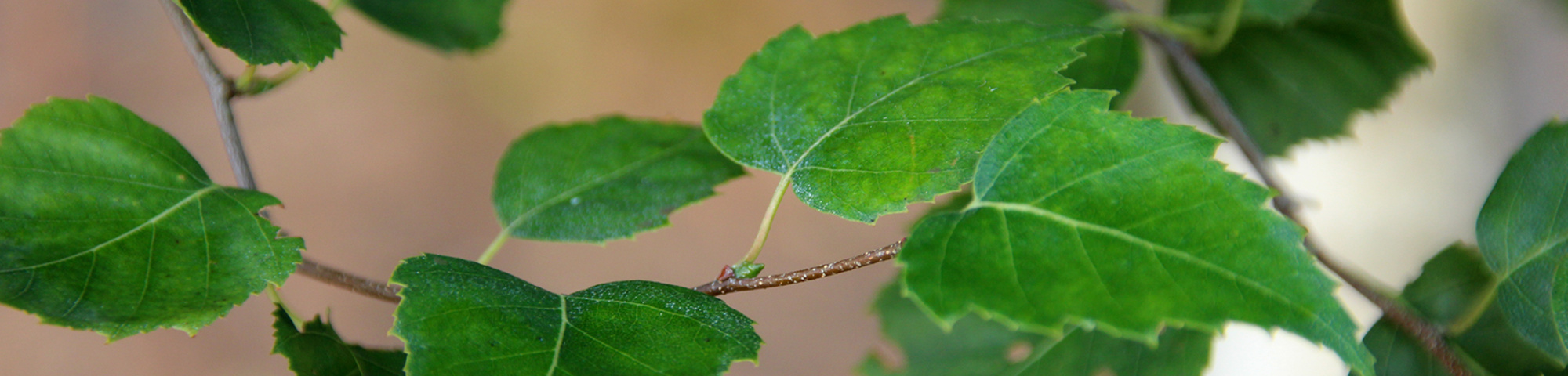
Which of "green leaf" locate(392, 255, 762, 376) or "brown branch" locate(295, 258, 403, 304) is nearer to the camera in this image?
"green leaf" locate(392, 255, 762, 376)

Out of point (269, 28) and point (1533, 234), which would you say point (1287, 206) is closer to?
point (1533, 234)

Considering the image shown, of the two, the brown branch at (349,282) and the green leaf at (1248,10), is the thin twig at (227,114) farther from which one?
the green leaf at (1248,10)

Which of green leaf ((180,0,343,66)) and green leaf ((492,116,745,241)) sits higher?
green leaf ((180,0,343,66))

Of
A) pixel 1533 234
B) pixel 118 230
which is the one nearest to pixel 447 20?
pixel 118 230

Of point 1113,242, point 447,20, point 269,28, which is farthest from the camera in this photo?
point 447,20

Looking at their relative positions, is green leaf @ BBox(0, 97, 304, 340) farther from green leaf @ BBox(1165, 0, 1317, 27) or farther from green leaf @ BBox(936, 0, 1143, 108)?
green leaf @ BBox(1165, 0, 1317, 27)

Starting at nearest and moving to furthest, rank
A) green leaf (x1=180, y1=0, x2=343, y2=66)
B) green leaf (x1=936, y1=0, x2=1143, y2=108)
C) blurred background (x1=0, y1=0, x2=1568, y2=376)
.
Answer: green leaf (x1=180, y1=0, x2=343, y2=66), green leaf (x1=936, y1=0, x2=1143, y2=108), blurred background (x1=0, y1=0, x2=1568, y2=376)

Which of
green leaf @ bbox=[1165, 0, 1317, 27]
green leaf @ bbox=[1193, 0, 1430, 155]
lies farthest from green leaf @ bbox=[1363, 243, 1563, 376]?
green leaf @ bbox=[1193, 0, 1430, 155]

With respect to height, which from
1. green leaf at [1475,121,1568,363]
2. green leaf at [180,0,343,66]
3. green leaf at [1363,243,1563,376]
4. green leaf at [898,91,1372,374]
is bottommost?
green leaf at [1363,243,1563,376]
